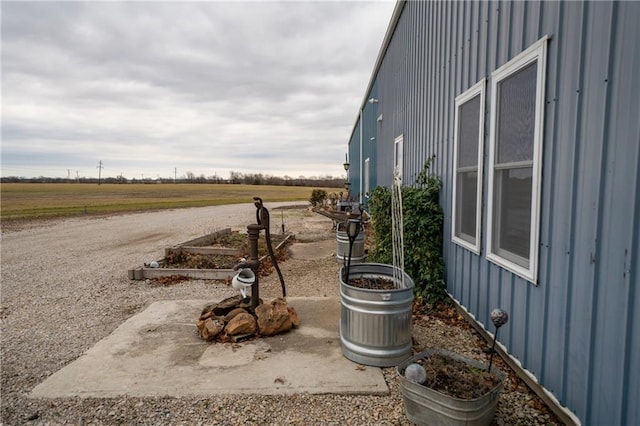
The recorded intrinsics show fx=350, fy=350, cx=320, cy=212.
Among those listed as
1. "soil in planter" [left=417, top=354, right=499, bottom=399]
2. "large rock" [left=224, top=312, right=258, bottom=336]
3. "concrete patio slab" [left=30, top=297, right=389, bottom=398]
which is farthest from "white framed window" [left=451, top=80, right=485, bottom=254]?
"large rock" [left=224, top=312, right=258, bottom=336]

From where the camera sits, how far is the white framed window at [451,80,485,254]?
3.34 meters

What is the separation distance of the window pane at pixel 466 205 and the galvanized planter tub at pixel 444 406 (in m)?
1.72

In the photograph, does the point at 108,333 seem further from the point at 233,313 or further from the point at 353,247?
the point at 353,247

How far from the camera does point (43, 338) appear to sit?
3.84 m

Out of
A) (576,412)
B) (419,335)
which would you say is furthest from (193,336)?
(576,412)

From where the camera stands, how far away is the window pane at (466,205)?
3588mm

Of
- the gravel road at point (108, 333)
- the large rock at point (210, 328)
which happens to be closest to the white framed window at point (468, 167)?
the gravel road at point (108, 333)

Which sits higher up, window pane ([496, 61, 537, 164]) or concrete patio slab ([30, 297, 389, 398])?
window pane ([496, 61, 537, 164])

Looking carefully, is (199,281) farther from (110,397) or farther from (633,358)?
(633,358)

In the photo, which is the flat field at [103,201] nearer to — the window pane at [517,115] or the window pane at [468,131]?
the window pane at [468,131]

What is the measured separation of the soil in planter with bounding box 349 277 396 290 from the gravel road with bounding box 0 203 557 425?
0.63 metres

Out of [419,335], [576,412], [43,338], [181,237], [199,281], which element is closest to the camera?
[576,412]

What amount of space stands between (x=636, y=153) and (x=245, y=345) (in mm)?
3184

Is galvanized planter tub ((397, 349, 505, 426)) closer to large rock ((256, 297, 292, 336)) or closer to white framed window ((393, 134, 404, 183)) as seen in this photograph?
large rock ((256, 297, 292, 336))
